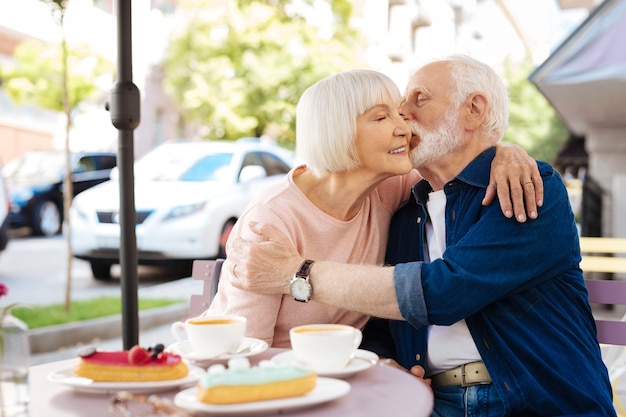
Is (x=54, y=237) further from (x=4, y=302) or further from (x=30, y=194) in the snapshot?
(x=4, y=302)

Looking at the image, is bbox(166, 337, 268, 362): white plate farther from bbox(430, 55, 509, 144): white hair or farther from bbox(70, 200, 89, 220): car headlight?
bbox(70, 200, 89, 220): car headlight

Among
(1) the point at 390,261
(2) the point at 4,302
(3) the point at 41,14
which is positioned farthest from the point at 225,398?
(3) the point at 41,14

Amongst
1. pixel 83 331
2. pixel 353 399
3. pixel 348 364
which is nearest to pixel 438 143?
pixel 348 364

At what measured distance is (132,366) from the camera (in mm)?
1690

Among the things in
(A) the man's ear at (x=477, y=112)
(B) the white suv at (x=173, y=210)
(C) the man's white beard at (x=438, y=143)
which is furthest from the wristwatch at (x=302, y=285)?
(B) the white suv at (x=173, y=210)

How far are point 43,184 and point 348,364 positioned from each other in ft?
53.5

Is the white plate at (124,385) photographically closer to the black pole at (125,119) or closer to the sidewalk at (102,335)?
the black pole at (125,119)

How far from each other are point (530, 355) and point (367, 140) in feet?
2.74

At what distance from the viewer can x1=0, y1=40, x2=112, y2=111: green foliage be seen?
18703 mm

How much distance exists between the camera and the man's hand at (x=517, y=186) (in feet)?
7.60

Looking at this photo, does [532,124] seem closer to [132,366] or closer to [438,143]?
[438,143]

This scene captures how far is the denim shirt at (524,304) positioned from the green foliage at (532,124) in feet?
112

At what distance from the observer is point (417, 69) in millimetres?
2857

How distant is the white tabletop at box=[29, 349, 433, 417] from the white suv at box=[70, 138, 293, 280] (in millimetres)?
8089
